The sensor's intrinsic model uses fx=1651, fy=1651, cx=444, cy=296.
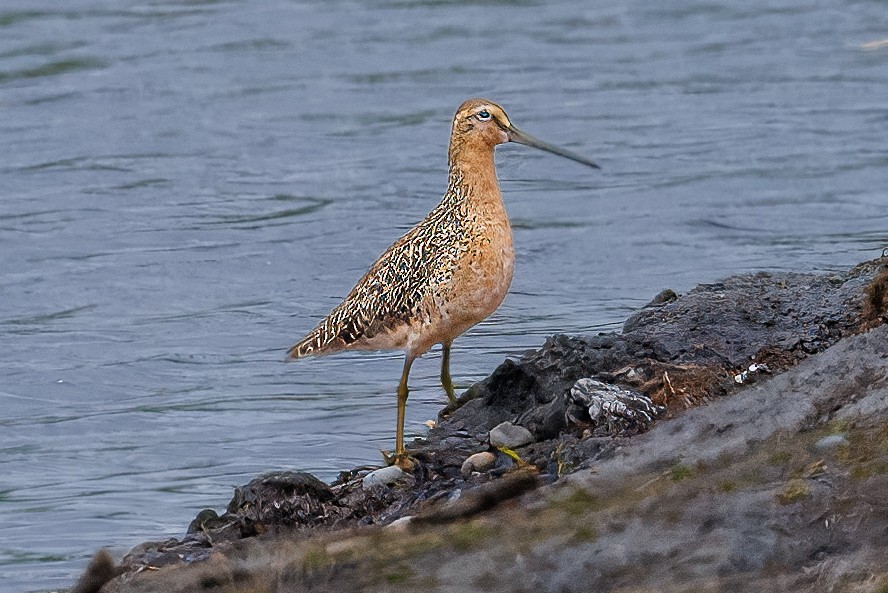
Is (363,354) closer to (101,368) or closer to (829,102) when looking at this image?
(101,368)

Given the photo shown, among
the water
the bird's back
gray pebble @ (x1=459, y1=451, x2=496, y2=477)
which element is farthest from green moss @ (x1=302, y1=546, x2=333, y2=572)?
the bird's back

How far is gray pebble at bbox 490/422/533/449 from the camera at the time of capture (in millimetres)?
6844

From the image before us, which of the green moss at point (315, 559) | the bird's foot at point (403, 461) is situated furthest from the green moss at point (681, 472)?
the bird's foot at point (403, 461)

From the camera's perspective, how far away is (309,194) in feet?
46.2

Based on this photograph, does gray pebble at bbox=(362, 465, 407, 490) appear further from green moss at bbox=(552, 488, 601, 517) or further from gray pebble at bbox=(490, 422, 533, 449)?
Result: green moss at bbox=(552, 488, 601, 517)

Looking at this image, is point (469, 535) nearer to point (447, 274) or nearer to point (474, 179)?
point (447, 274)

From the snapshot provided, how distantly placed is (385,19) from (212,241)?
6.81m

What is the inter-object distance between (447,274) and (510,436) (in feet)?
2.96

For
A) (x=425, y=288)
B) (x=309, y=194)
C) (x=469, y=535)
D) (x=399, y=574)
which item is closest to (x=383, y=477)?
(x=425, y=288)

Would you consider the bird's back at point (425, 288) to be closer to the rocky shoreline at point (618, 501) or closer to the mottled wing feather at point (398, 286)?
the mottled wing feather at point (398, 286)

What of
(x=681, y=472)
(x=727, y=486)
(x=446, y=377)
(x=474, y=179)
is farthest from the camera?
(x=446, y=377)

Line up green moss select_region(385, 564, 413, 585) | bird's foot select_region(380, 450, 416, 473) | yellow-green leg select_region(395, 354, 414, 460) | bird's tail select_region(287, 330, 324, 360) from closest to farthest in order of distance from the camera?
green moss select_region(385, 564, 413, 585) → bird's foot select_region(380, 450, 416, 473) → yellow-green leg select_region(395, 354, 414, 460) → bird's tail select_region(287, 330, 324, 360)

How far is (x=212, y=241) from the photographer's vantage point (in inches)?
512

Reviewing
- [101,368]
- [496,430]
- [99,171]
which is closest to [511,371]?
[496,430]
